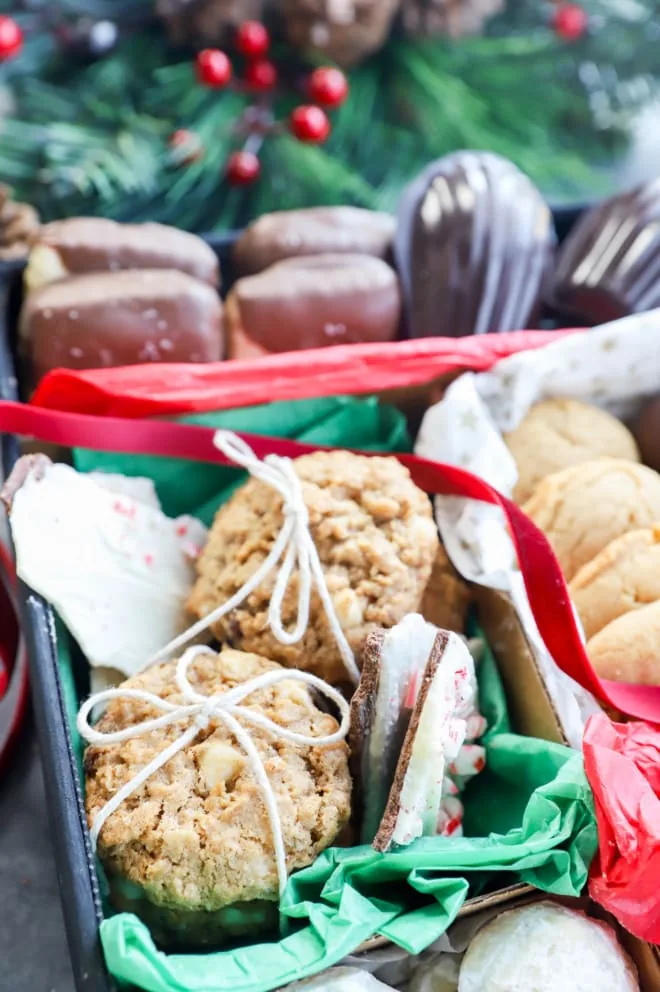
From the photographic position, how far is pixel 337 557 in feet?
2.87

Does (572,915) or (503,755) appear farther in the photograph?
(503,755)

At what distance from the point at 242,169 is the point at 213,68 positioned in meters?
0.14

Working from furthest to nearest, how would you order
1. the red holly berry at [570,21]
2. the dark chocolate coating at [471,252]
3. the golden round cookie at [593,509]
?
the red holly berry at [570,21] → the dark chocolate coating at [471,252] → the golden round cookie at [593,509]

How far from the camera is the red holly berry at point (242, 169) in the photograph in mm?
1478

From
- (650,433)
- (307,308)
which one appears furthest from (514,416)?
(307,308)

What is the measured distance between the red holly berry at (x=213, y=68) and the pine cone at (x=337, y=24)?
0.41 feet

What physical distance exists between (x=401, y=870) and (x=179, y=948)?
0.62 ft

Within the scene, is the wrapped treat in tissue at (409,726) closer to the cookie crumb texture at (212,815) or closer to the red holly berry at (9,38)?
the cookie crumb texture at (212,815)

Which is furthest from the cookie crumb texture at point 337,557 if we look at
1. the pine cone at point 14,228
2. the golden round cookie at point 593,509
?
the pine cone at point 14,228

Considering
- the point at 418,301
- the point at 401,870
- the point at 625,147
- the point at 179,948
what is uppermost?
the point at 625,147

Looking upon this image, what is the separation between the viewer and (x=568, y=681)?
2.97 ft

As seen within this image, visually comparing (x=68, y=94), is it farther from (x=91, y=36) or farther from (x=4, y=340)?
(x=4, y=340)

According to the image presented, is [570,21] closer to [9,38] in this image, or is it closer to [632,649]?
[9,38]

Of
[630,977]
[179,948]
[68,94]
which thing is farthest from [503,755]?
[68,94]
